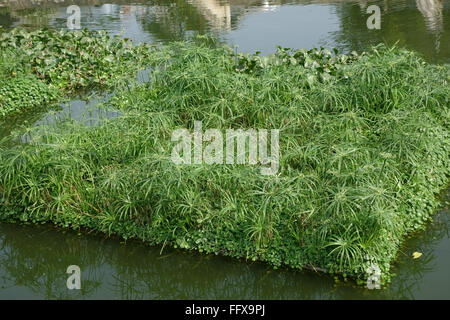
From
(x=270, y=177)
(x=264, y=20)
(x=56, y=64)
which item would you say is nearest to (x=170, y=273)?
(x=270, y=177)

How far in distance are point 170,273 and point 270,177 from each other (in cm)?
134

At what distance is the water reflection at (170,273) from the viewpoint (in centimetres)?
542

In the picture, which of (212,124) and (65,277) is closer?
(65,277)

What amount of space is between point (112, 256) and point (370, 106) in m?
3.69

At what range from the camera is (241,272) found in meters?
5.67

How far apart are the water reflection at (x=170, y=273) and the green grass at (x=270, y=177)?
5.2 inches

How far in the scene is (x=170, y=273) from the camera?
5.82m

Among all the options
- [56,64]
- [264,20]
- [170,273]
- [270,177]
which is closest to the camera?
[170,273]

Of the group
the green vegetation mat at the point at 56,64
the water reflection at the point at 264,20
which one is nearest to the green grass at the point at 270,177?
the green vegetation mat at the point at 56,64

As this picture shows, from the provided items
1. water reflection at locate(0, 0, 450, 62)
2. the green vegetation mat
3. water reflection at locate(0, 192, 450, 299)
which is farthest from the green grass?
water reflection at locate(0, 0, 450, 62)

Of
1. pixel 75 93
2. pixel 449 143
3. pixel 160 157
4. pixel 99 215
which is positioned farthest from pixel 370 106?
pixel 75 93

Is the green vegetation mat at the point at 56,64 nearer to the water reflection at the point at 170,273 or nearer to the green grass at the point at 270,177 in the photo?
the green grass at the point at 270,177

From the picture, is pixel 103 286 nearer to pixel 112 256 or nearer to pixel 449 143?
pixel 112 256

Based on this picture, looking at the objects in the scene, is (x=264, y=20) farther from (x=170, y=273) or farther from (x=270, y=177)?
(x=170, y=273)
